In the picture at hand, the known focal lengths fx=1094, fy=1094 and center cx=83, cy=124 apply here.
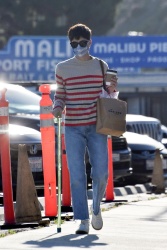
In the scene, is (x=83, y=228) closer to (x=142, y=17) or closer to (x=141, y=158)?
(x=141, y=158)

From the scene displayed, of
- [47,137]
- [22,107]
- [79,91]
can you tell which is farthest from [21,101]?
[79,91]

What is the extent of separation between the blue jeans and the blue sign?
124 feet

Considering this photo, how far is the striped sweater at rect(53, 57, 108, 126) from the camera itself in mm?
9133

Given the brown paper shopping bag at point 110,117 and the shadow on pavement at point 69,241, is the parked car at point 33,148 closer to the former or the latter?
the brown paper shopping bag at point 110,117

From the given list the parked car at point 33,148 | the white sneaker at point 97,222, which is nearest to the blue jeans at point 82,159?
the white sneaker at point 97,222

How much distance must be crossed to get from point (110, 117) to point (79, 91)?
34cm

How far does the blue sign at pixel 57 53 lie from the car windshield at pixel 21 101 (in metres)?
30.6

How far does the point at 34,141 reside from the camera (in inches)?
524

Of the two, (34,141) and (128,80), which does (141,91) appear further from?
(34,141)

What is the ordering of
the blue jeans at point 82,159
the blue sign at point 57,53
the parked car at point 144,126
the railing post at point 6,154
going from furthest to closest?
1. the blue sign at point 57,53
2. the parked car at point 144,126
3. the railing post at point 6,154
4. the blue jeans at point 82,159

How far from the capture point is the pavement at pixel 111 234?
26.9ft

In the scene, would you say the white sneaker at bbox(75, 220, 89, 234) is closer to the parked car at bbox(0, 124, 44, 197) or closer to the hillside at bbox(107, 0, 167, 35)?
the parked car at bbox(0, 124, 44, 197)

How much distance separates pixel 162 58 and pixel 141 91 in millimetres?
4522

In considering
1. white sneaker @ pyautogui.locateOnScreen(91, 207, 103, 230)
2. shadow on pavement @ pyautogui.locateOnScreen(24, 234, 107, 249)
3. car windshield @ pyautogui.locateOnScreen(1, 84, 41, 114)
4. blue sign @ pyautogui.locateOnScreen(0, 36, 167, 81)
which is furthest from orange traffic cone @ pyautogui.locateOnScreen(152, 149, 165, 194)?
blue sign @ pyautogui.locateOnScreen(0, 36, 167, 81)
